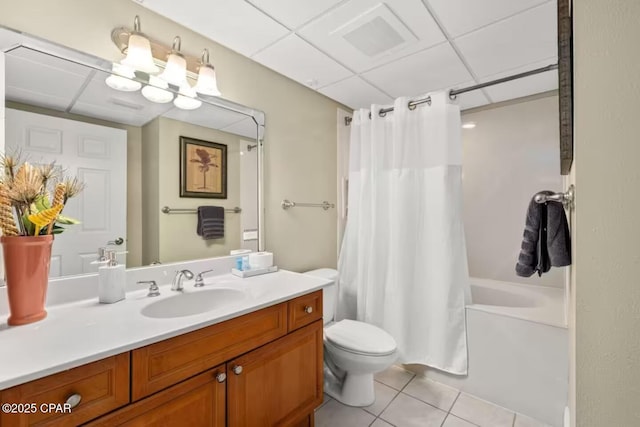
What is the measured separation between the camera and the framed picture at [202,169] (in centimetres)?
151

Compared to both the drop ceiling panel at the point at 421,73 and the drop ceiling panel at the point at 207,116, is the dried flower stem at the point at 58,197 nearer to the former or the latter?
the drop ceiling panel at the point at 207,116

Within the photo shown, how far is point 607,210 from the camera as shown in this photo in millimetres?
587

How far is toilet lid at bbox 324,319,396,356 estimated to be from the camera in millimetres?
1564

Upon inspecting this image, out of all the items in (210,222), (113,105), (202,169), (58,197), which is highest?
(113,105)

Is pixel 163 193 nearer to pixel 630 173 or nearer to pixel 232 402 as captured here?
pixel 232 402

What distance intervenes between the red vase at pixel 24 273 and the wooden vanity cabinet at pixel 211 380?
1.21 feet

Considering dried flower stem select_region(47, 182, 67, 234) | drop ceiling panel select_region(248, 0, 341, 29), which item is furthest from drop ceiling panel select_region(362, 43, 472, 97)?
dried flower stem select_region(47, 182, 67, 234)

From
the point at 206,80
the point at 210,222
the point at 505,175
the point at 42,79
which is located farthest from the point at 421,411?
the point at 42,79

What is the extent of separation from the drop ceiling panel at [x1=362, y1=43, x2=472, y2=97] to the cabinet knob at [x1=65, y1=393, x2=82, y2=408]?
7.08ft

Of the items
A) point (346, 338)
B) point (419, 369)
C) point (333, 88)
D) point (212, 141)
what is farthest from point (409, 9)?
point (419, 369)

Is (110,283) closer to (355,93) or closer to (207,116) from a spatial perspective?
(207,116)

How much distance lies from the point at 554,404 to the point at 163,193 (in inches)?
93.8

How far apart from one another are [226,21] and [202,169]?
78 cm

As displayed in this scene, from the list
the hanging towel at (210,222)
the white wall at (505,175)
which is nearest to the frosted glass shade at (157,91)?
the hanging towel at (210,222)
